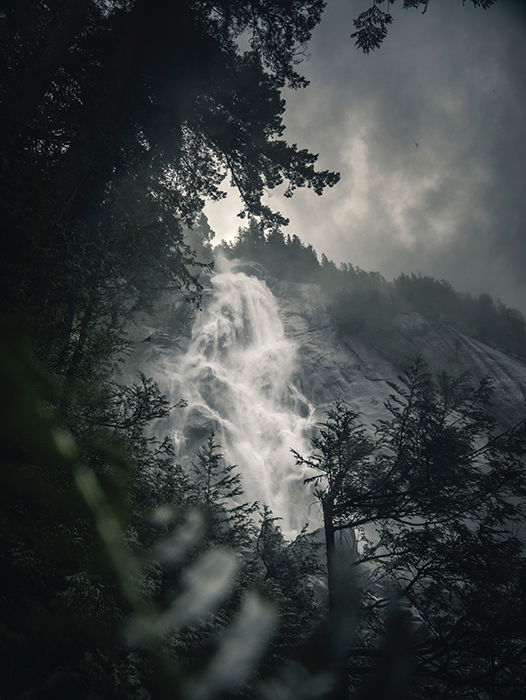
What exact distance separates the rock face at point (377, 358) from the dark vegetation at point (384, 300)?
6.24ft

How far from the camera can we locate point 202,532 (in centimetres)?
746

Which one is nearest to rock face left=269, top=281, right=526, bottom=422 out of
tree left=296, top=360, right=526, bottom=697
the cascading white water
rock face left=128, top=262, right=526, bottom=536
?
rock face left=128, top=262, right=526, bottom=536

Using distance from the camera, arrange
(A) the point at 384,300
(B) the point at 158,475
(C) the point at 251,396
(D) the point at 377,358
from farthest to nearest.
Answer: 1. (A) the point at 384,300
2. (D) the point at 377,358
3. (C) the point at 251,396
4. (B) the point at 158,475

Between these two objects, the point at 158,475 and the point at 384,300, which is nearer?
the point at 158,475

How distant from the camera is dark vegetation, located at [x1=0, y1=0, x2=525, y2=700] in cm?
301

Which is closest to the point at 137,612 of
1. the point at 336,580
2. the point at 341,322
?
the point at 336,580

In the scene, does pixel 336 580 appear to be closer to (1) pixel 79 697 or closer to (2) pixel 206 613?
(2) pixel 206 613

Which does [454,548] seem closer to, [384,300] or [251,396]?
[251,396]

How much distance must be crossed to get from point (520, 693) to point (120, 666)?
4.78 m

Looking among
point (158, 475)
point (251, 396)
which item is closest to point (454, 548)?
point (158, 475)

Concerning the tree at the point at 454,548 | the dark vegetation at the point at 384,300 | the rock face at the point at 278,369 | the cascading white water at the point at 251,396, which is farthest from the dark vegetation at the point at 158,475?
the dark vegetation at the point at 384,300

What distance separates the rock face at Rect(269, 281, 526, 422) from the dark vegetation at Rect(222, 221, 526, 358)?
1903 mm

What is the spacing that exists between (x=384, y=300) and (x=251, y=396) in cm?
2725

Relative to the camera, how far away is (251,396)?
1485 inches
